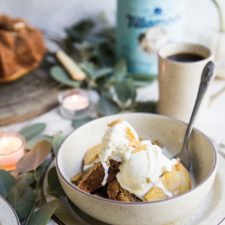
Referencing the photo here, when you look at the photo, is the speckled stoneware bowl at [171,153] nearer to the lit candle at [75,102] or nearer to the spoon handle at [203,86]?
the spoon handle at [203,86]

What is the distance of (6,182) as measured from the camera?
0.72 meters

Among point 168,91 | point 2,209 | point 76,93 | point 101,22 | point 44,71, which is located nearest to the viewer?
point 2,209

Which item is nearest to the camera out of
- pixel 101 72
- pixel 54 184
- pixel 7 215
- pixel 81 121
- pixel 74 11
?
pixel 7 215

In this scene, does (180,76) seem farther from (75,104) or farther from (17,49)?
(17,49)

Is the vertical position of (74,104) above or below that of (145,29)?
below

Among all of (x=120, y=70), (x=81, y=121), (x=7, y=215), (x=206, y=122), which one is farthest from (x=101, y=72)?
(x=7, y=215)

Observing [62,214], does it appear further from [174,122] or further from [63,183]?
[174,122]

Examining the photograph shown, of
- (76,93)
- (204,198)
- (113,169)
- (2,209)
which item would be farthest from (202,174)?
(76,93)

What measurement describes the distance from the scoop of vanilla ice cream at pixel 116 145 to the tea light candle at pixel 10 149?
21 centimetres

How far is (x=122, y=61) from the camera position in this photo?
1.07 metres

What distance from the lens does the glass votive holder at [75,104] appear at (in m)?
0.96

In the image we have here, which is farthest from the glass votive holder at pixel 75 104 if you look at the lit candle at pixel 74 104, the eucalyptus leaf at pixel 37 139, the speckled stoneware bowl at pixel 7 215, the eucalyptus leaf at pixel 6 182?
the speckled stoneware bowl at pixel 7 215

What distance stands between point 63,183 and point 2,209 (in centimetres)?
9

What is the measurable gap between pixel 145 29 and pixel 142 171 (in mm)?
514
